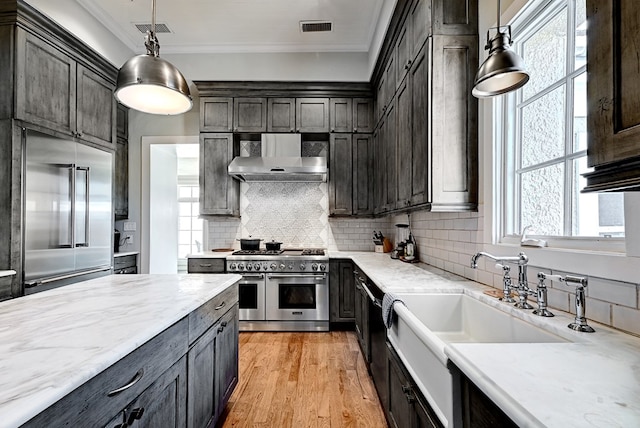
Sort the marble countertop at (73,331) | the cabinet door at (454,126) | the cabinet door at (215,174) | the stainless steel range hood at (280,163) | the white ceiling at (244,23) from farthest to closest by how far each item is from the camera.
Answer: the cabinet door at (215,174)
the stainless steel range hood at (280,163)
the white ceiling at (244,23)
the cabinet door at (454,126)
the marble countertop at (73,331)

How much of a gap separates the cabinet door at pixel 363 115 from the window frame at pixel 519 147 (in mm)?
2378

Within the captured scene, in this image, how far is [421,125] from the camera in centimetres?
223

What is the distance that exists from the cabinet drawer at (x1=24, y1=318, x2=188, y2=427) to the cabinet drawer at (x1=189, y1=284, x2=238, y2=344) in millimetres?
165

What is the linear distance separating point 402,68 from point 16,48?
3134mm

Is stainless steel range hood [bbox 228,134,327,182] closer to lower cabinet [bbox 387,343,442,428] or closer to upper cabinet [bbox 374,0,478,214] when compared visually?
upper cabinet [bbox 374,0,478,214]

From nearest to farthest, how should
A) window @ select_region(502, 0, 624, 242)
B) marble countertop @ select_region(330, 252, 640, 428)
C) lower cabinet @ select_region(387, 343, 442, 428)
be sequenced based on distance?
marble countertop @ select_region(330, 252, 640, 428) → lower cabinet @ select_region(387, 343, 442, 428) → window @ select_region(502, 0, 624, 242)

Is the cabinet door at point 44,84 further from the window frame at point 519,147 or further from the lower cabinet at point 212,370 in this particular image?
the window frame at point 519,147

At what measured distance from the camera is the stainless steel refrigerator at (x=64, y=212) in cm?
267

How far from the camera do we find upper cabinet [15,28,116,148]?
2.68 m

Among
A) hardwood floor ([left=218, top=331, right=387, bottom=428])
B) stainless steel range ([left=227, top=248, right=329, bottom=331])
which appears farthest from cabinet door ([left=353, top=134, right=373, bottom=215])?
hardwood floor ([left=218, top=331, right=387, bottom=428])

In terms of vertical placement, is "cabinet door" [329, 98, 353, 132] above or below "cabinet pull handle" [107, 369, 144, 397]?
above

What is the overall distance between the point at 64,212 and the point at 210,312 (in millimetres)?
2136

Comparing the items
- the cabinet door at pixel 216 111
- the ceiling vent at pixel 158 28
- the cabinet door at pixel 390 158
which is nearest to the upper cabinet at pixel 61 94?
the ceiling vent at pixel 158 28

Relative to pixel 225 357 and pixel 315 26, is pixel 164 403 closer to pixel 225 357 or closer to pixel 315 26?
pixel 225 357
